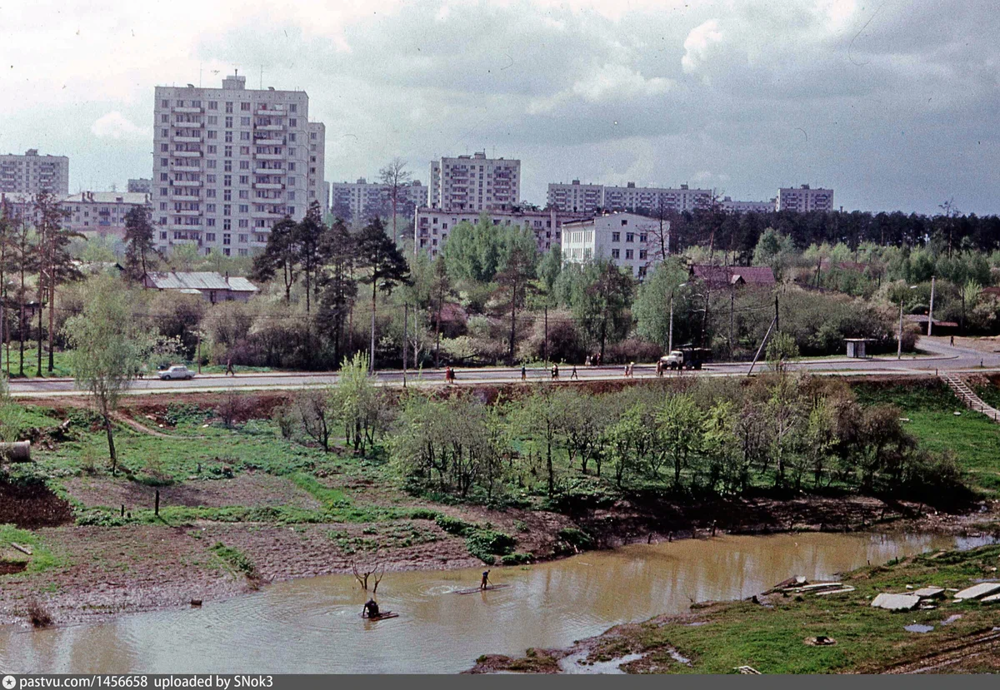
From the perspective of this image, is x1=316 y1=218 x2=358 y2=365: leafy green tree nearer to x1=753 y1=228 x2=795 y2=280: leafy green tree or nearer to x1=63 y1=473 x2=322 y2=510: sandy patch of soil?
x1=63 y1=473 x2=322 y2=510: sandy patch of soil

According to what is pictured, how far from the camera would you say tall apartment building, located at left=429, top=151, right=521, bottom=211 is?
170 meters

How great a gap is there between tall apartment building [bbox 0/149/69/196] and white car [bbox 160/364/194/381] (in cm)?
13078

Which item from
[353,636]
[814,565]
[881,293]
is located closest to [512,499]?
[814,565]

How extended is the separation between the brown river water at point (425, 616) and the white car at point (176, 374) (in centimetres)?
2435

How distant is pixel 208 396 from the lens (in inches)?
1710

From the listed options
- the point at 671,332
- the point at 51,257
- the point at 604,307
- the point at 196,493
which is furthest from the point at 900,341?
the point at 51,257

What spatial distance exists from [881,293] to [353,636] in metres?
62.6

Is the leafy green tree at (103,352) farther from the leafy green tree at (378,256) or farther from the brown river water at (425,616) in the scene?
the leafy green tree at (378,256)

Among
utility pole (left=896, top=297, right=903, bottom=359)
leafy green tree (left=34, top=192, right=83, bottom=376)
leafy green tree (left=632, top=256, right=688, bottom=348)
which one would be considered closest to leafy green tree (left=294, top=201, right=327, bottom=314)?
leafy green tree (left=34, top=192, right=83, bottom=376)

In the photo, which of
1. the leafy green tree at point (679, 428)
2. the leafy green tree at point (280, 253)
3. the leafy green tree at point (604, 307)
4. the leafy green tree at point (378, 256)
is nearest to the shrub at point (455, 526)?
the leafy green tree at point (679, 428)

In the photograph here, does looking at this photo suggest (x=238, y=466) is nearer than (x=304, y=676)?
No

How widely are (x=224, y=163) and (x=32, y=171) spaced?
7333 centimetres

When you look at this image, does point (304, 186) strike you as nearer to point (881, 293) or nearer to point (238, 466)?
point (881, 293)

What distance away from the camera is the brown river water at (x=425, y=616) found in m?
20.7
